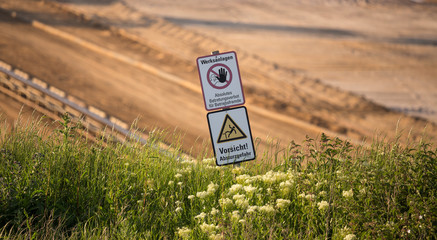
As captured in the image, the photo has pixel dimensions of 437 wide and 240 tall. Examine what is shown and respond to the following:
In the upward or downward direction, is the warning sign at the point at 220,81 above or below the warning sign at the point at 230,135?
above

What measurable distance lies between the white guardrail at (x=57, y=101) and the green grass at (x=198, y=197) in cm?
385

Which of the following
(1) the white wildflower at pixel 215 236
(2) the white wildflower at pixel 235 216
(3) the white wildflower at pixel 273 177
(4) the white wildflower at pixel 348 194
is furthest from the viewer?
(3) the white wildflower at pixel 273 177

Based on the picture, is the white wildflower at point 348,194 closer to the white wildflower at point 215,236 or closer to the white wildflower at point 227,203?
the white wildflower at point 227,203

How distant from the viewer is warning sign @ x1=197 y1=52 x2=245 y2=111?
527cm

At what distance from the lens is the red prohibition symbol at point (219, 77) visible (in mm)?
5285

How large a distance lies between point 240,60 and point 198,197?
11054mm

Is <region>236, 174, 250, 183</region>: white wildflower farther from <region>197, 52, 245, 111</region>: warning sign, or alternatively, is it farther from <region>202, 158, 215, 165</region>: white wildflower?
<region>197, 52, 245, 111</region>: warning sign

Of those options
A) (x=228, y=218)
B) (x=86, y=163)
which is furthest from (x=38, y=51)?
(x=228, y=218)

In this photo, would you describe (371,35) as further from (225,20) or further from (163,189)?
(163,189)

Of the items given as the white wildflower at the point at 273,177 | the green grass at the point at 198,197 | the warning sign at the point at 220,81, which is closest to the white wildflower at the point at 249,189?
the green grass at the point at 198,197

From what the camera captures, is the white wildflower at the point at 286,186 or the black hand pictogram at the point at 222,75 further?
the black hand pictogram at the point at 222,75

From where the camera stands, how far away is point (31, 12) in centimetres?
1786

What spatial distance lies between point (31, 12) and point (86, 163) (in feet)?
47.8

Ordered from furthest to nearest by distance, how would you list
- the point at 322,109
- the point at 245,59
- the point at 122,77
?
1. the point at 245,59
2. the point at 122,77
3. the point at 322,109
